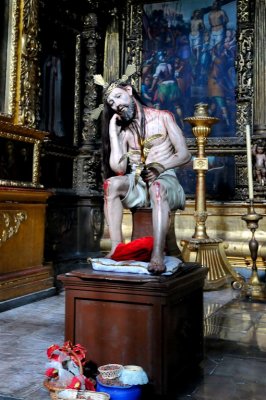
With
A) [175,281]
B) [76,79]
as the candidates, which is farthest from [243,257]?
[175,281]

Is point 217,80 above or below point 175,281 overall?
above

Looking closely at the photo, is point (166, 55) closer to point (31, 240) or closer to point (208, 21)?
point (208, 21)

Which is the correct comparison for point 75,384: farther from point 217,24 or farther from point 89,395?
point 217,24

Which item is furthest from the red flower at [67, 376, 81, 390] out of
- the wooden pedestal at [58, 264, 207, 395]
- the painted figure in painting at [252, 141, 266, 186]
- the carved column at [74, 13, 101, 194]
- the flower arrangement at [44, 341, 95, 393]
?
the carved column at [74, 13, 101, 194]

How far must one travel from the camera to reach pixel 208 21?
8.02 metres

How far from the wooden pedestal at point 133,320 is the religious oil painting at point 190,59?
5460 millimetres

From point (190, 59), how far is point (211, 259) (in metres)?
3.63

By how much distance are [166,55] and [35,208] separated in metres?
3.95

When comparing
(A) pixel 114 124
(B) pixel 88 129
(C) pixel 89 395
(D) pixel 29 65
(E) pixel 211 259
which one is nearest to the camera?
(C) pixel 89 395

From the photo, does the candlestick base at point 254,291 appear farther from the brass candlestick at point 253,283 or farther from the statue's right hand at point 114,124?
the statue's right hand at point 114,124

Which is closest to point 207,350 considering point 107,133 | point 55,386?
point 55,386

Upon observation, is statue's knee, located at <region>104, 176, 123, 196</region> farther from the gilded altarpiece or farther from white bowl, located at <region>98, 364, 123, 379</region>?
the gilded altarpiece

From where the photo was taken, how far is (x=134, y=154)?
3.35 meters

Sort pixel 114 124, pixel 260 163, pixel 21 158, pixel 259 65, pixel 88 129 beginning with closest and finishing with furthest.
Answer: pixel 114 124 → pixel 21 158 → pixel 260 163 → pixel 259 65 → pixel 88 129
